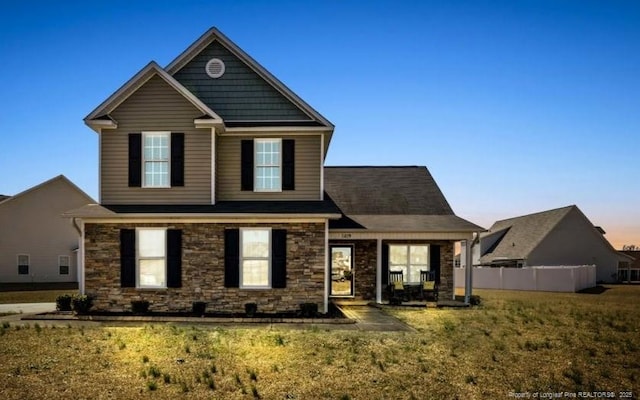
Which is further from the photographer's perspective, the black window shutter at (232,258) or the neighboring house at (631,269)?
the neighboring house at (631,269)

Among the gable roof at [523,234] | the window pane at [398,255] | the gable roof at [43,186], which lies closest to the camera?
the window pane at [398,255]

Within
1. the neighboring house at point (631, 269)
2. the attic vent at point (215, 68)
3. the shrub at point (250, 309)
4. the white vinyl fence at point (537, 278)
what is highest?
the attic vent at point (215, 68)

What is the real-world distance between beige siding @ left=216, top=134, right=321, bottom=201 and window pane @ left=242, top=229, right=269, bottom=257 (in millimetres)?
1527

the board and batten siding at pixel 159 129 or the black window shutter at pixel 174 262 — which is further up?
the board and batten siding at pixel 159 129

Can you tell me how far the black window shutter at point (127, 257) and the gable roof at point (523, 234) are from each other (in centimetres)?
2999

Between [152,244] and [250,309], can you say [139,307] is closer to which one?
[152,244]

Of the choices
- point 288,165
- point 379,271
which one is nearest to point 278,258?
point 288,165

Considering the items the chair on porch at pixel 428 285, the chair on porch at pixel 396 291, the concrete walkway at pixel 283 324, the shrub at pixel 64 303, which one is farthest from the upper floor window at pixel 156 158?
the chair on porch at pixel 428 285

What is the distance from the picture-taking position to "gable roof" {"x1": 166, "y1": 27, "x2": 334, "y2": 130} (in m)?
16.8

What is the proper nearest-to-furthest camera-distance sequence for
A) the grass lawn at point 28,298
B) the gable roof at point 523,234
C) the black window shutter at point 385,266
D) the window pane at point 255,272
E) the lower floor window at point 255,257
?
the lower floor window at point 255,257 < the window pane at point 255,272 < the black window shutter at point 385,266 < the grass lawn at point 28,298 < the gable roof at point 523,234

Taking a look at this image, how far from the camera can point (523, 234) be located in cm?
3981

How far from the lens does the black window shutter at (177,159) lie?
51.7ft

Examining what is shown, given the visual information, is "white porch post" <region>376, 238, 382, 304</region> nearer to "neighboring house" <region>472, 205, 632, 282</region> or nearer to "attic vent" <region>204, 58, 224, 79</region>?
"attic vent" <region>204, 58, 224, 79</region>

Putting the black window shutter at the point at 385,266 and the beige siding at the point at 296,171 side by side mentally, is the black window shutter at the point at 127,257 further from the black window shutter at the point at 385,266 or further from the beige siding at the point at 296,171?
the black window shutter at the point at 385,266
